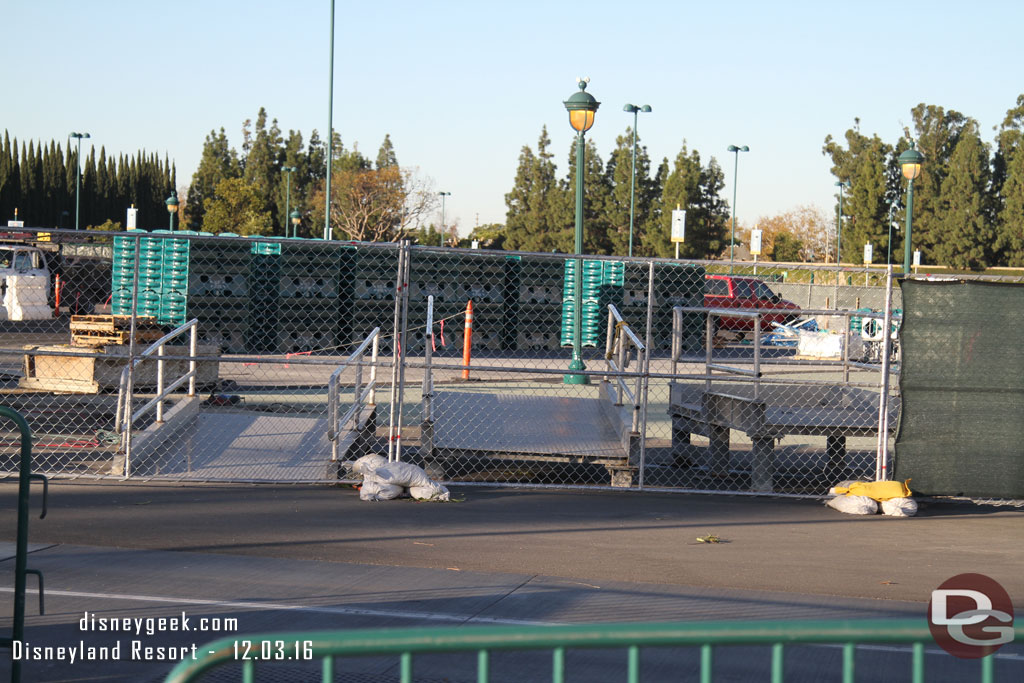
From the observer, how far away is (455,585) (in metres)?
6.96

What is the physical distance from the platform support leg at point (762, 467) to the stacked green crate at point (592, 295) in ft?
50.9

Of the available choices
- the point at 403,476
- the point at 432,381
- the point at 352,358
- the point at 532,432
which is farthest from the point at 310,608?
the point at 432,381

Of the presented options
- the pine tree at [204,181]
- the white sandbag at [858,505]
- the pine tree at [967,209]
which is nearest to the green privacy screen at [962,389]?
the white sandbag at [858,505]

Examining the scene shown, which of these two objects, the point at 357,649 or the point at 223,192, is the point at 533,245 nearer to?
the point at 223,192

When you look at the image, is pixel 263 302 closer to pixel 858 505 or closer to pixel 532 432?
pixel 532 432

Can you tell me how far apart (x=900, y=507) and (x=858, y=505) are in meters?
0.36

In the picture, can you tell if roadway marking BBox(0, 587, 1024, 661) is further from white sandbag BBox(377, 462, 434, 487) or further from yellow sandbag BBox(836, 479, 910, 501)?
yellow sandbag BBox(836, 479, 910, 501)

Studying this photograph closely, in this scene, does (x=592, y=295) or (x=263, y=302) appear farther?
(x=592, y=295)

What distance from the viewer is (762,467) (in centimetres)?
1077

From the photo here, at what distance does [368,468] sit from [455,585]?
316cm

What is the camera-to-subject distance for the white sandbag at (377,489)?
968 centimetres

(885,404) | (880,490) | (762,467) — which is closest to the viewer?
(880,490)

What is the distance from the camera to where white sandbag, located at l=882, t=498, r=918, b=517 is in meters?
9.70

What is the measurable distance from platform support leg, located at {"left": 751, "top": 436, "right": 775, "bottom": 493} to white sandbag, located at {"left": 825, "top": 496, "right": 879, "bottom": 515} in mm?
930
